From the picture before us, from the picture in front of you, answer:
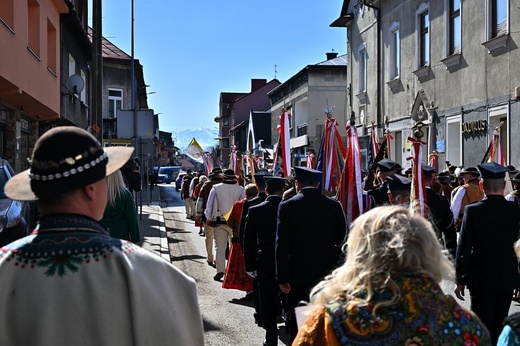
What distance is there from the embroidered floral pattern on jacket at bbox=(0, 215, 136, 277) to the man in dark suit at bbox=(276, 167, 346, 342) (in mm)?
4080

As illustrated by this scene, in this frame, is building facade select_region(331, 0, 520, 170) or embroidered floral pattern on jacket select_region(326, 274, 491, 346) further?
building facade select_region(331, 0, 520, 170)

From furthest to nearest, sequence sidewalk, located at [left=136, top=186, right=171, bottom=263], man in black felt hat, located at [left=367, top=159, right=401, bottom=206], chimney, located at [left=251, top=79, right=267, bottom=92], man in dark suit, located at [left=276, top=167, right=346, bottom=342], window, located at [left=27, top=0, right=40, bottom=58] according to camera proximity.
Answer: chimney, located at [left=251, top=79, right=267, bottom=92] < window, located at [left=27, top=0, right=40, bottom=58] < sidewalk, located at [left=136, top=186, right=171, bottom=263] < man in black felt hat, located at [left=367, top=159, right=401, bottom=206] < man in dark suit, located at [left=276, top=167, right=346, bottom=342]

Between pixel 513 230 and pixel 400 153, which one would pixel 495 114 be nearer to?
pixel 400 153

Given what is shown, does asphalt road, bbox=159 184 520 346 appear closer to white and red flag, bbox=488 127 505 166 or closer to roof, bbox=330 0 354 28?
white and red flag, bbox=488 127 505 166

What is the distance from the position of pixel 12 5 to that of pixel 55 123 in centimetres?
979

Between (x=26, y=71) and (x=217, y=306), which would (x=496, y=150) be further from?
(x=26, y=71)

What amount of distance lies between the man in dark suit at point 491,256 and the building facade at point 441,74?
8.69 meters

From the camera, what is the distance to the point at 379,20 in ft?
82.7

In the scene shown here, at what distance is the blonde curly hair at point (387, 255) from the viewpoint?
2.66m

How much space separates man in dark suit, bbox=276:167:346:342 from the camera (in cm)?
640

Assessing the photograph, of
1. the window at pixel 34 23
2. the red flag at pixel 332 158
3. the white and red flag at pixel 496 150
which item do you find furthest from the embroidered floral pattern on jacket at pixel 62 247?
the window at pixel 34 23

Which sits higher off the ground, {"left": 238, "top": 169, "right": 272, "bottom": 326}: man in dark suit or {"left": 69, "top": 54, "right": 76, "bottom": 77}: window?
{"left": 69, "top": 54, "right": 76, "bottom": 77}: window

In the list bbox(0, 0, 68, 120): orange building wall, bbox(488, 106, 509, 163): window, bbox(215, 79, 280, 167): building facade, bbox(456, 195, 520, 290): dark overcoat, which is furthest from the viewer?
bbox(215, 79, 280, 167): building facade

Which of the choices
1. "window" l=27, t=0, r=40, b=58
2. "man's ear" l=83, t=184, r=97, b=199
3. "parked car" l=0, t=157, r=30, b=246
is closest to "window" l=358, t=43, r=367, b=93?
"window" l=27, t=0, r=40, b=58
